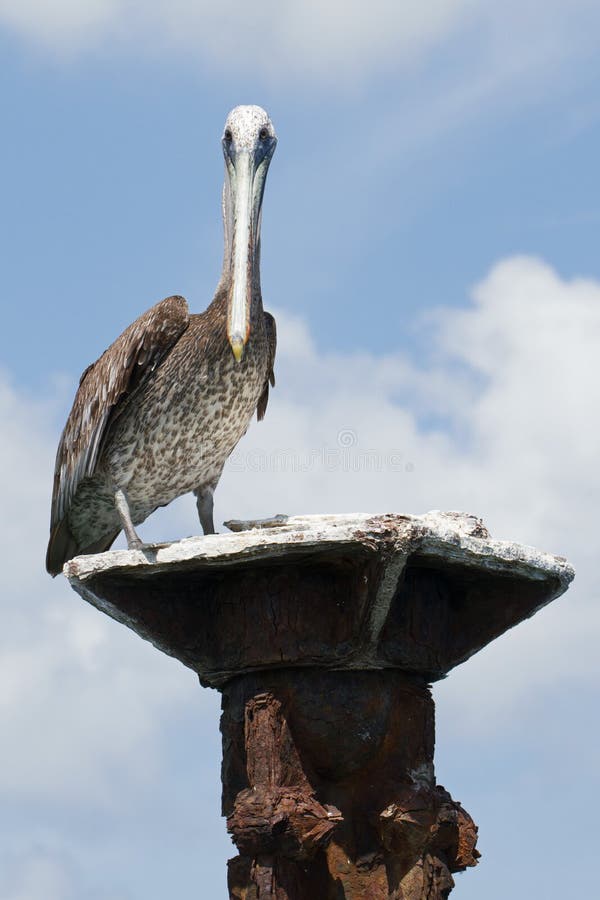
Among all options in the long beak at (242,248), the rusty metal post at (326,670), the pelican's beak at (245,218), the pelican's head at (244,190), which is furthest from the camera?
the pelican's head at (244,190)

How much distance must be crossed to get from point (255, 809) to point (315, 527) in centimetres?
146

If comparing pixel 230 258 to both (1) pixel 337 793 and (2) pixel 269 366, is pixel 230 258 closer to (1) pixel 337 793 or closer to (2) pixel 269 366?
(2) pixel 269 366

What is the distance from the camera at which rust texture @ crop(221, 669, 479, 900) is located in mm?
6668

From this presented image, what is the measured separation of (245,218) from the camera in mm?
8352

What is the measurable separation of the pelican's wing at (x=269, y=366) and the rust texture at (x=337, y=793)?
2.83 m

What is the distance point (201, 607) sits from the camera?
7.35m

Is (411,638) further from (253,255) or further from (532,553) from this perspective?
(253,255)

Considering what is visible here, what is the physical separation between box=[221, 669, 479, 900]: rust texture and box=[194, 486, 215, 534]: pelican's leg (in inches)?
73.3

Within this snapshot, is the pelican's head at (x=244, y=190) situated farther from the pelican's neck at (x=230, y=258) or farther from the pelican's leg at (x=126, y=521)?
the pelican's leg at (x=126, y=521)

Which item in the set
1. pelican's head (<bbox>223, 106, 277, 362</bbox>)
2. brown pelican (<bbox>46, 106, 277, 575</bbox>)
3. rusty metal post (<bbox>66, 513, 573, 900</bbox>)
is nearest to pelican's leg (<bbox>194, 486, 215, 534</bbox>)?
brown pelican (<bbox>46, 106, 277, 575</bbox>)

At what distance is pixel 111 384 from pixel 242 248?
3.90 ft

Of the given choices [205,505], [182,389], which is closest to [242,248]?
[182,389]

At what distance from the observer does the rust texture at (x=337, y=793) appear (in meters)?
6.67

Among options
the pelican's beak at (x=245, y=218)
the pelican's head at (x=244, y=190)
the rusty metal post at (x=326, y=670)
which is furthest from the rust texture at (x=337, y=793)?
the pelican's head at (x=244, y=190)
